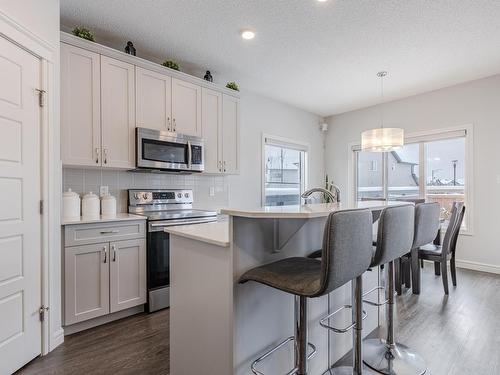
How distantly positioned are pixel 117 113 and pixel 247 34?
1450mm

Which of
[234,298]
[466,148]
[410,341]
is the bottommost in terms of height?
[410,341]

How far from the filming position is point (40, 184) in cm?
202

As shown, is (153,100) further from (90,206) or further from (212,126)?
(90,206)

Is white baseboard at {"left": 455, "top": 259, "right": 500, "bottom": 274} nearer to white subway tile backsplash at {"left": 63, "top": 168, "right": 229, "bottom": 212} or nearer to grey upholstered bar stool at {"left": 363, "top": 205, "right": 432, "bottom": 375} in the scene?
grey upholstered bar stool at {"left": 363, "top": 205, "right": 432, "bottom": 375}

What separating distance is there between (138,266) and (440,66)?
4.11m

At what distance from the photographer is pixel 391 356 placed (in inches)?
74.5

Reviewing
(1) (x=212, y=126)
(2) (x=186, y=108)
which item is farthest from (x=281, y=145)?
(2) (x=186, y=108)

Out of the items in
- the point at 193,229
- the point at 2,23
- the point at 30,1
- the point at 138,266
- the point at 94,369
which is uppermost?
the point at 30,1

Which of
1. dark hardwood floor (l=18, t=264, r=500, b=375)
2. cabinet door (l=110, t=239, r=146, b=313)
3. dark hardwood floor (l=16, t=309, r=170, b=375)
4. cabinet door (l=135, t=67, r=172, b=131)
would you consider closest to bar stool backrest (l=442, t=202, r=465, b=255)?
dark hardwood floor (l=18, t=264, r=500, b=375)

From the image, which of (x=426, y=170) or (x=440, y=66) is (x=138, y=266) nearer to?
(x=440, y=66)

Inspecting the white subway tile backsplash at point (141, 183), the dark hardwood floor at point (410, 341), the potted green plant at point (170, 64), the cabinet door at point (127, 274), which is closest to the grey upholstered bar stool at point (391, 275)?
the dark hardwood floor at point (410, 341)

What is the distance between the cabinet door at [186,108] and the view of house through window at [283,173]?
1617 millimetres

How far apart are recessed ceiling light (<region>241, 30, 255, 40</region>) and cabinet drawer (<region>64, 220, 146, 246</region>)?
2010mm

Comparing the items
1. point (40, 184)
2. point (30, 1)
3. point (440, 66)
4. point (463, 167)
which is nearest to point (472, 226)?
point (463, 167)
